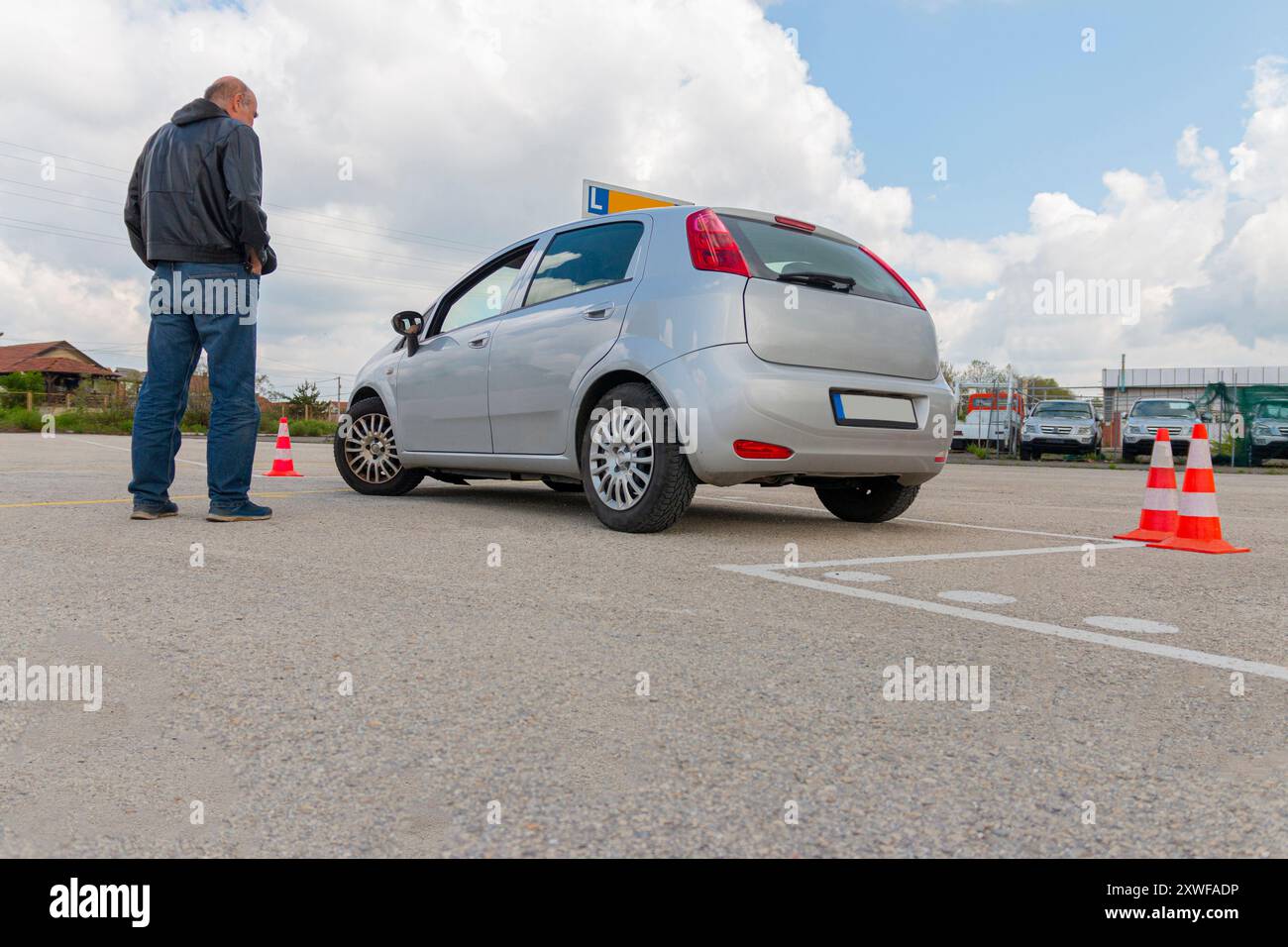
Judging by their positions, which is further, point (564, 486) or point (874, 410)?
point (564, 486)

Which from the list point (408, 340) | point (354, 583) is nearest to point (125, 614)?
point (354, 583)

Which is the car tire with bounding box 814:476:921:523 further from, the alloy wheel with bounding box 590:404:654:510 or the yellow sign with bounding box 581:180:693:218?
the yellow sign with bounding box 581:180:693:218

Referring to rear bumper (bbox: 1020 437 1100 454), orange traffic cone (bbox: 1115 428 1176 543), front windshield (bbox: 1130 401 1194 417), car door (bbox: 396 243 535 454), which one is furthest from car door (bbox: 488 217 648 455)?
front windshield (bbox: 1130 401 1194 417)

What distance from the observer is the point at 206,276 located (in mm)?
5391

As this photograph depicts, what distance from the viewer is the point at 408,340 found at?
23.5 ft

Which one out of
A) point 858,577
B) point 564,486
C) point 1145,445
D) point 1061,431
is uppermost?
point 1061,431

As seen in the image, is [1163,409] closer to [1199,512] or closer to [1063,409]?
[1063,409]

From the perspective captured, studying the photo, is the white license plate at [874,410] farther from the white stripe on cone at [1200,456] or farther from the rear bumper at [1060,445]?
the rear bumper at [1060,445]

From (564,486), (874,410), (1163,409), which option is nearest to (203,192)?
(564,486)

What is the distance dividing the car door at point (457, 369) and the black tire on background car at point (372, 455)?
0.29 metres

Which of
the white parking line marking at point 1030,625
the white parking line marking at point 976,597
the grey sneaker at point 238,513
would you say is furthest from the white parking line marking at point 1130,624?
the grey sneaker at point 238,513

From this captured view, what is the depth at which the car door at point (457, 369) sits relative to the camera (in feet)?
20.9

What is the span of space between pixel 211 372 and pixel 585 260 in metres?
2.11
